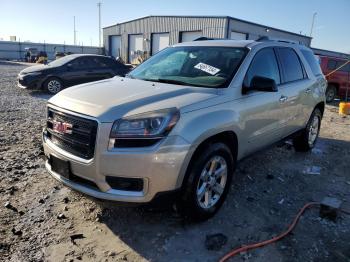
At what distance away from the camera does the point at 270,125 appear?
4590 mm

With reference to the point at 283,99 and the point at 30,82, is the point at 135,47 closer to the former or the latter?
the point at 30,82

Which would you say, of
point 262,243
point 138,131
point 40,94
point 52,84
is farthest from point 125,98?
point 40,94

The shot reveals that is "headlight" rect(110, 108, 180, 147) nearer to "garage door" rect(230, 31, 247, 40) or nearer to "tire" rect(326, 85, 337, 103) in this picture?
"tire" rect(326, 85, 337, 103)

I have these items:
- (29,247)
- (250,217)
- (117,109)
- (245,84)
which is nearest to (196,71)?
(245,84)

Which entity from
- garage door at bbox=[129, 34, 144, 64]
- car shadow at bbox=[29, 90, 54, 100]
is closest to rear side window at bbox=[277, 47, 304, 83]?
car shadow at bbox=[29, 90, 54, 100]

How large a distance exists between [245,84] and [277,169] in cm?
204

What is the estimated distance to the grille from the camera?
3.02 m

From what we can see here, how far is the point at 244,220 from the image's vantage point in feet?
12.5

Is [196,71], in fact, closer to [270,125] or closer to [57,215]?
[270,125]

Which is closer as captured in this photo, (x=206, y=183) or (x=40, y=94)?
(x=206, y=183)

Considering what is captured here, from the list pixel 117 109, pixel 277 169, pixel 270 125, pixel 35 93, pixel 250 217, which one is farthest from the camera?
pixel 35 93

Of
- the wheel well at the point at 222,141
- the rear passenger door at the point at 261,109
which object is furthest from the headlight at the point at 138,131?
the rear passenger door at the point at 261,109

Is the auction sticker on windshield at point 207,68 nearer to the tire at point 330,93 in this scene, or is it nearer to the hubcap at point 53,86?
the hubcap at point 53,86

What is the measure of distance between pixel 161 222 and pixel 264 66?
2371 millimetres
